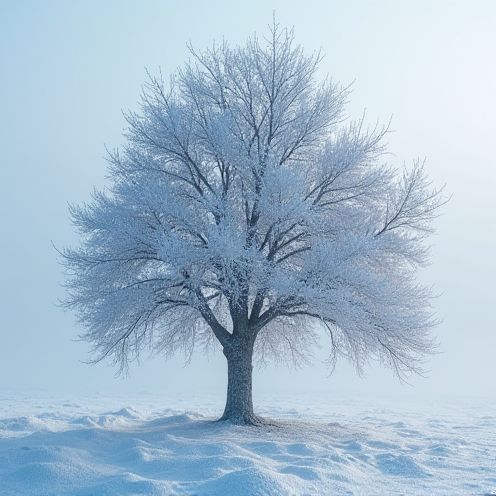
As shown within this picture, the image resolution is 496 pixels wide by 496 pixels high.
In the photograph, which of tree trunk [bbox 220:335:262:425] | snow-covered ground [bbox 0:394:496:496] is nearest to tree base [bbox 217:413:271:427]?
tree trunk [bbox 220:335:262:425]

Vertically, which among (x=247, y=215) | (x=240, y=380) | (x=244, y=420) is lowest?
(x=244, y=420)

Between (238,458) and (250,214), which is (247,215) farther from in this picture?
(238,458)

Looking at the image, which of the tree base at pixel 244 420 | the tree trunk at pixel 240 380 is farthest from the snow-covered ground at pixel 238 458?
the tree trunk at pixel 240 380

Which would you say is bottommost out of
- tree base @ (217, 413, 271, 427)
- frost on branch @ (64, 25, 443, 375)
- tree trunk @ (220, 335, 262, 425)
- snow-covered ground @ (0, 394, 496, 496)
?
snow-covered ground @ (0, 394, 496, 496)

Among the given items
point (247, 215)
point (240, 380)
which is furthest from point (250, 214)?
point (240, 380)

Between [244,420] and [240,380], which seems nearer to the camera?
[244,420]

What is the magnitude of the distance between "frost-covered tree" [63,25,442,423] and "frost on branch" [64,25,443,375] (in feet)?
0.12

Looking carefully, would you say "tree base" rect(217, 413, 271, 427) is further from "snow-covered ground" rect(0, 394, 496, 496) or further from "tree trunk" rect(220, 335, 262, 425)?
"snow-covered ground" rect(0, 394, 496, 496)

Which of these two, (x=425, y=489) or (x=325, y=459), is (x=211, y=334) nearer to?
(x=325, y=459)

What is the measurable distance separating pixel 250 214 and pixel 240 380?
430 centimetres

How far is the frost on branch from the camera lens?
14055 mm

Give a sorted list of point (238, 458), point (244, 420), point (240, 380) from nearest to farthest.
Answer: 1. point (238, 458)
2. point (244, 420)
3. point (240, 380)

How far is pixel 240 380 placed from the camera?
50.0ft

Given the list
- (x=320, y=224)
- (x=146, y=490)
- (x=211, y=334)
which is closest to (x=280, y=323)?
(x=211, y=334)
